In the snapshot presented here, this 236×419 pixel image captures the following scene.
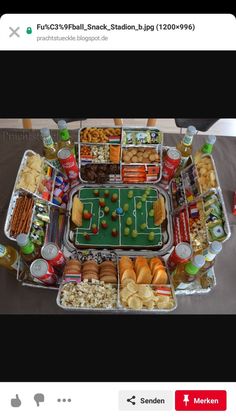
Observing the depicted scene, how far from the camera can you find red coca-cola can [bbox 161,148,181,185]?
2.69 m

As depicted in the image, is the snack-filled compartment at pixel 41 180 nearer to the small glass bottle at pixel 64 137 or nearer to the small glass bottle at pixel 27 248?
the small glass bottle at pixel 64 137

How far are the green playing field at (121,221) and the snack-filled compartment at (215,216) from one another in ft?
1.92

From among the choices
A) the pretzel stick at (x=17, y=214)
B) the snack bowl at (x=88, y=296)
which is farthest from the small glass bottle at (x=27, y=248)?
the snack bowl at (x=88, y=296)

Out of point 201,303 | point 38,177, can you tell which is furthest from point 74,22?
point 201,303

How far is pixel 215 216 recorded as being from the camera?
2.33 m

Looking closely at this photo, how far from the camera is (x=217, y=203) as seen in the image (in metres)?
2.37

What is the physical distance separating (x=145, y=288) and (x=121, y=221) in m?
0.94

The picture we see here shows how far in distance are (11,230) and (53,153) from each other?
2.80 feet

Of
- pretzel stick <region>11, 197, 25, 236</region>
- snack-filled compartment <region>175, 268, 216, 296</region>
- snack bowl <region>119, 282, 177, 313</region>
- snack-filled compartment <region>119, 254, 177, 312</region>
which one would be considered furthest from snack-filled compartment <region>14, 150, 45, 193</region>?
Answer: snack-filled compartment <region>175, 268, 216, 296</region>

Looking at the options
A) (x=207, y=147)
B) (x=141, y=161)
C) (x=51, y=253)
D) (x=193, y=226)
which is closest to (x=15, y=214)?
(x=51, y=253)

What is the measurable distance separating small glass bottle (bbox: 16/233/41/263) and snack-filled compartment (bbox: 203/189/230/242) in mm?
1286

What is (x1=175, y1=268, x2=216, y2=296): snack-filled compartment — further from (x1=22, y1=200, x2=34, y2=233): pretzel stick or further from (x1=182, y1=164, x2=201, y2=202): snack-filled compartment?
(x1=22, y1=200, x2=34, y2=233): pretzel stick

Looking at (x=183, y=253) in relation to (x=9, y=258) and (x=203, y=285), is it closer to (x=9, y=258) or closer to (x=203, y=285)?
(x=203, y=285)

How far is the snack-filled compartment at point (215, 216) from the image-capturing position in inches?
88.8
